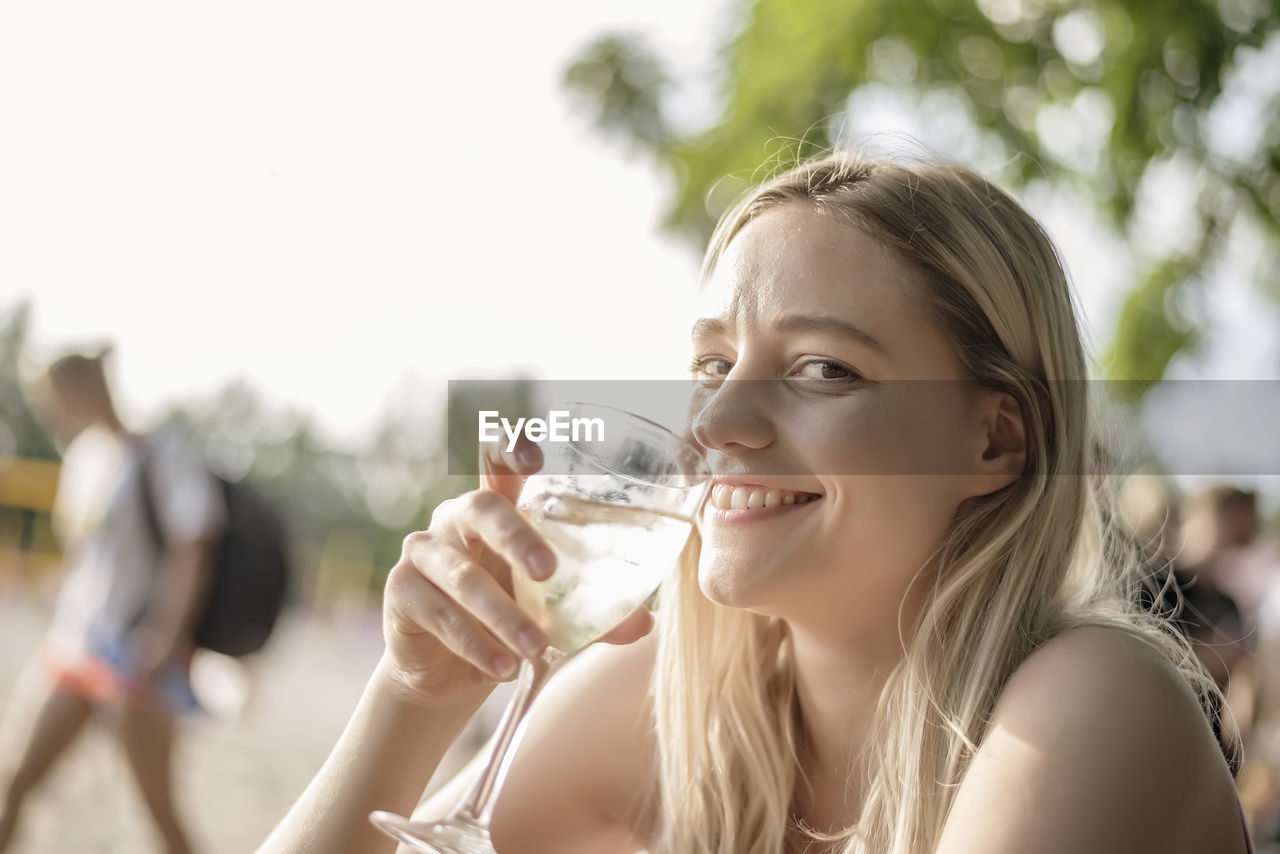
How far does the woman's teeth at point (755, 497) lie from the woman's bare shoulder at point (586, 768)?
555 mm

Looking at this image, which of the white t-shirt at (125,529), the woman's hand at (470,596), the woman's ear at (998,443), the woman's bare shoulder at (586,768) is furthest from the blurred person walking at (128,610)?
the woman's ear at (998,443)

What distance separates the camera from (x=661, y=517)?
1349 millimetres

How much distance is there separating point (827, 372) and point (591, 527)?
51cm

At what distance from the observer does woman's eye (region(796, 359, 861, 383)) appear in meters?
1.66

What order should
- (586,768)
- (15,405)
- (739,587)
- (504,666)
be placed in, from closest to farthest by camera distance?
(504,666)
(739,587)
(586,768)
(15,405)

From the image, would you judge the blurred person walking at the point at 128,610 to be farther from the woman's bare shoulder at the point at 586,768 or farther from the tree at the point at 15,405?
the tree at the point at 15,405

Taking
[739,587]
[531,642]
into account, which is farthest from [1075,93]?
[531,642]

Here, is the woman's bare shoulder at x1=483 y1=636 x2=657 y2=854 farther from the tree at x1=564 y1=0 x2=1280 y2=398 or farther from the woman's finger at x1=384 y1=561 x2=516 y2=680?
the tree at x1=564 y1=0 x2=1280 y2=398

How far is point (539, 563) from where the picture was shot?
126 centimetres

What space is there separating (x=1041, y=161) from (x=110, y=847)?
19.5 ft

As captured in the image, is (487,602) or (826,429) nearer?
(487,602)

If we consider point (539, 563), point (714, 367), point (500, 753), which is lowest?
point (500, 753)

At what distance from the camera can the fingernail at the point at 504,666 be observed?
1.37 metres

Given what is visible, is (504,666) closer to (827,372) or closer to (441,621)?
(441,621)
